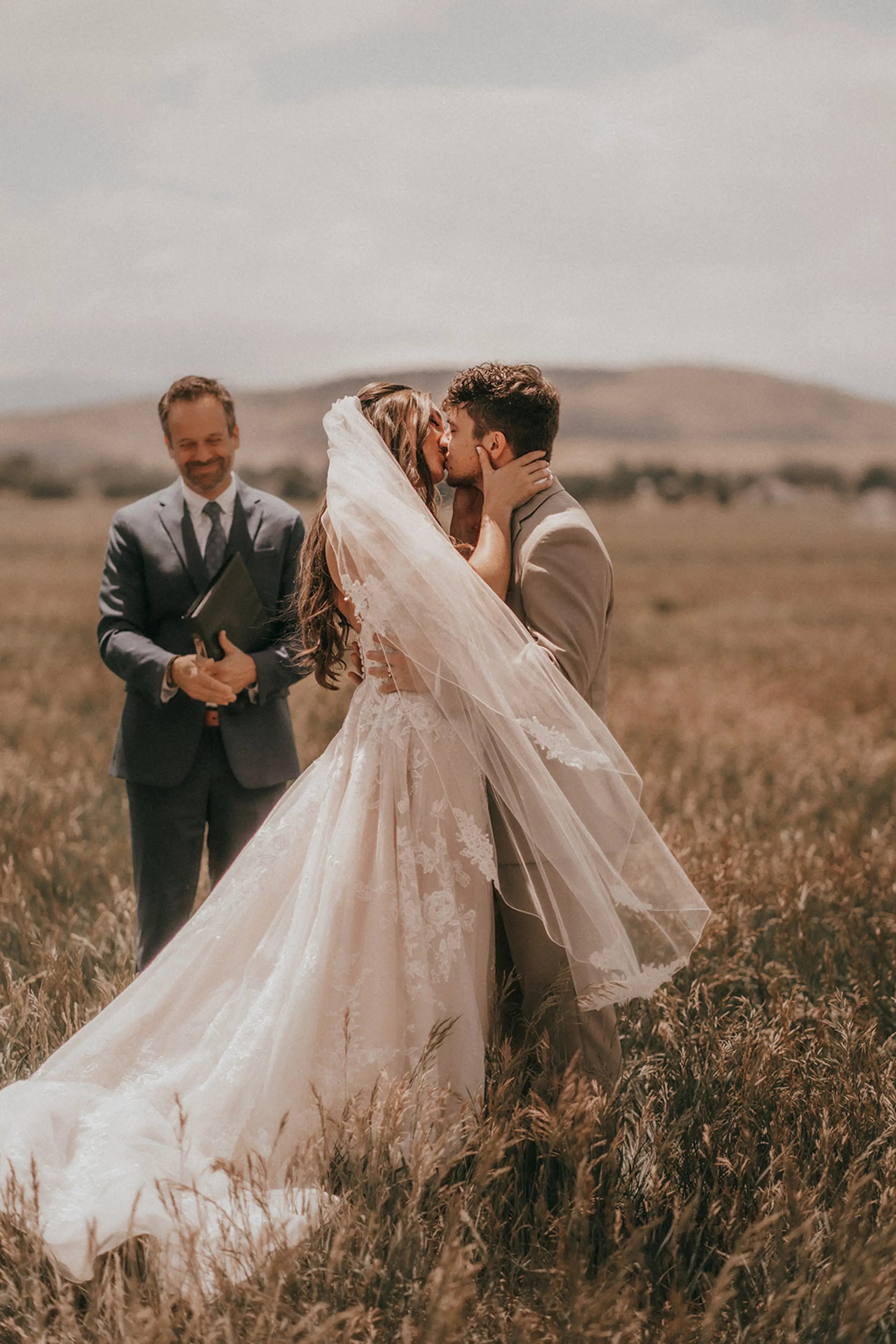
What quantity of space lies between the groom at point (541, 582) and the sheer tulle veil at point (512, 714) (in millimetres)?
96

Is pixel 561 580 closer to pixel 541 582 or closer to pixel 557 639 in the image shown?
pixel 541 582

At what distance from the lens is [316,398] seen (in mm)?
198000

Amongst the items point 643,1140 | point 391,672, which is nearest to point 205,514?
point 391,672

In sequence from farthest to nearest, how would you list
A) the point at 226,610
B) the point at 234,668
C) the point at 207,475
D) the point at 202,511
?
1. the point at 202,511
2. the point at 207,475
3. the point at 234,668
4. the point at 226,610

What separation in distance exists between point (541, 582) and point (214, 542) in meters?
1.75

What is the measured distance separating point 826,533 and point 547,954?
7688 cm

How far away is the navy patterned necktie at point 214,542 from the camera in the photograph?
4598mm

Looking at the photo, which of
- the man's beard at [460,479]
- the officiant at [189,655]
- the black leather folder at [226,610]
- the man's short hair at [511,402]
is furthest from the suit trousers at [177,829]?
the man's short hair at [511,402]

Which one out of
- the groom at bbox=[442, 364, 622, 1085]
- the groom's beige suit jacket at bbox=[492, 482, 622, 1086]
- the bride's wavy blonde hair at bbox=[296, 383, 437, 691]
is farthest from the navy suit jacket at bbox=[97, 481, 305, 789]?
the groom's beige suit jacket at bbox=[492, 482, 622, 1086]

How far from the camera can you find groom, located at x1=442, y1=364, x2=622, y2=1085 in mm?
3426

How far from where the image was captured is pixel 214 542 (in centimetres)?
461

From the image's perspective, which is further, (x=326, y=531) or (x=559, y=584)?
(x=326, y=531)

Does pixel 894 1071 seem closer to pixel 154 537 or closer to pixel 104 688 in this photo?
pixel 154 537

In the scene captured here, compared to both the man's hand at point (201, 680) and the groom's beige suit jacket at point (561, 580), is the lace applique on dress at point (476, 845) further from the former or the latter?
the man's hand at point (201, 680)
